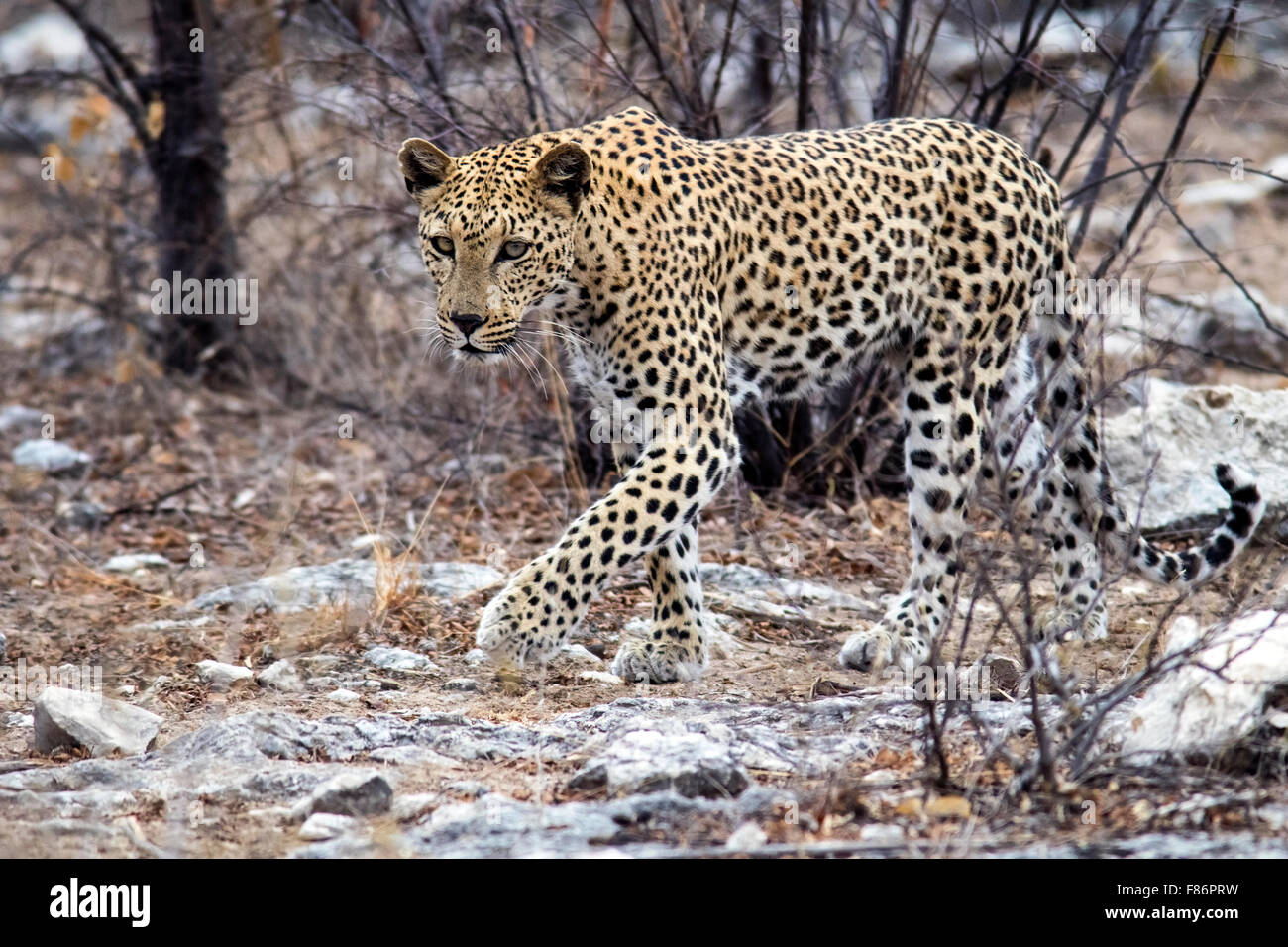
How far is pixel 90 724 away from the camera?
18.0ft

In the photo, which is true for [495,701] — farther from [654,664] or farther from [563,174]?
[563,174]

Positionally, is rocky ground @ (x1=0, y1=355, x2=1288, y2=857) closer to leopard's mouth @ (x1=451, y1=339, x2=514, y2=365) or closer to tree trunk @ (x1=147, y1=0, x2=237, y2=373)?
leopard's mouth @ (x1=451, y1=339, x2=514, y2=365)

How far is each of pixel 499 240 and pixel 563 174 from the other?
347 millimetres

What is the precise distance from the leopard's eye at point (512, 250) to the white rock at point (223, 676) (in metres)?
2.00

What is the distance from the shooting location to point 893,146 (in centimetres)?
699

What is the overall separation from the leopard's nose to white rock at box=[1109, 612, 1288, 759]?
8.73ft

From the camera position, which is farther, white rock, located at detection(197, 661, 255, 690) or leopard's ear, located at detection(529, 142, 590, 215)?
white rock, located at detection(197, 661, 255, 690)

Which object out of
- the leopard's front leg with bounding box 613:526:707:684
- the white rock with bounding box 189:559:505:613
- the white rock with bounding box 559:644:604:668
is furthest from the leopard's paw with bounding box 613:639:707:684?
the white rock with bounding box 189:559:505:613

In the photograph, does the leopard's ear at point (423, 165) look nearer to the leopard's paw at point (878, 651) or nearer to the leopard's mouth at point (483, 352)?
the leopard's mouth at point (483, 352)

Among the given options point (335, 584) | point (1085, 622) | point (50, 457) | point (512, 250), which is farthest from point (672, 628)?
point (50, 457)

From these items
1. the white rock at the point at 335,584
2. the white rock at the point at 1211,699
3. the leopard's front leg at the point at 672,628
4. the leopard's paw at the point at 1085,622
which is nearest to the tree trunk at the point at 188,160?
the white rock at the point at 335,584

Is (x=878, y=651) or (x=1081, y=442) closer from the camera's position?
(x=878, y=651)

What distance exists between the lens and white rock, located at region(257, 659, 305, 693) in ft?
21.0
